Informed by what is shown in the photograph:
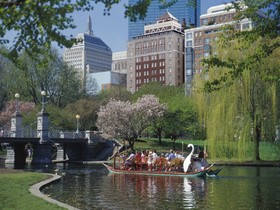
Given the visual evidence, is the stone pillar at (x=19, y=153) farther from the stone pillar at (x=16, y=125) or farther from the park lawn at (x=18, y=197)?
the park lawn at (x=18, y=197)

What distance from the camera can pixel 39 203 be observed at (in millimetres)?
15406

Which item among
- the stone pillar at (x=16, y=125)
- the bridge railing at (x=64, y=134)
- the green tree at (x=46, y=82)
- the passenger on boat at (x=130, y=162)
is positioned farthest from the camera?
the green tree at (x=46, y=82)

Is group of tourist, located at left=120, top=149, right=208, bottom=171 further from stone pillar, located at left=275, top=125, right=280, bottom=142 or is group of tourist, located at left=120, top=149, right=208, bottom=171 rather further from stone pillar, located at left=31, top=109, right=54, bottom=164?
stone pillar, located at left=31, top=109, right=54, bottom=164

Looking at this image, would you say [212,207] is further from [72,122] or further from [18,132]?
[72,122]

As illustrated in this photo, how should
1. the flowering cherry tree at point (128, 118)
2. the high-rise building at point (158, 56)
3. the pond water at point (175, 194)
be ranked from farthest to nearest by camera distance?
the high-rise building at point (158, 56) → the flowering cherry tree at point (128, 118) → the pond water at point (175, 194)

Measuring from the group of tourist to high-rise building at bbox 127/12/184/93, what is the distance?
103581 millimetres

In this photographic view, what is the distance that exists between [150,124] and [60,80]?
17723 millimetres

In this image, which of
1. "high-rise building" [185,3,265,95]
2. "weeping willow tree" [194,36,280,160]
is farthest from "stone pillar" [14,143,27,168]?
"high-rise building" [185,3,265,95]

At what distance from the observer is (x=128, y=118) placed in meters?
64.0

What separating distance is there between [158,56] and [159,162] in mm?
114747

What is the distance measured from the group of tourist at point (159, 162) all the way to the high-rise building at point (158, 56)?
340 feet

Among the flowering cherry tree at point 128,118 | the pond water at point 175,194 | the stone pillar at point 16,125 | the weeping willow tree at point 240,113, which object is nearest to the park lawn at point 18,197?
the pond water at point 175,194

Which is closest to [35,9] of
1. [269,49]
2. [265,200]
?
[269,49]

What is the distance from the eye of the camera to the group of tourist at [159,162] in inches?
1297
